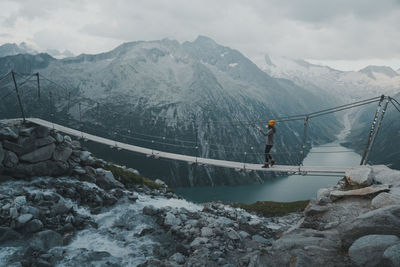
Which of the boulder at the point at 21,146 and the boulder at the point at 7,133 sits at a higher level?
the boulder at the point at 7,133

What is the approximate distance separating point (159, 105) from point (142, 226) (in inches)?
4070

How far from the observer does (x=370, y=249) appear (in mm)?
4129

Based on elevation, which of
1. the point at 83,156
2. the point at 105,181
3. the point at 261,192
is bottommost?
the point at 261,192

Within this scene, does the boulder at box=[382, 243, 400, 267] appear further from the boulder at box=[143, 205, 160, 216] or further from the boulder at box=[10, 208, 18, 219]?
the boulder at box=[10, 208, 18, 219]

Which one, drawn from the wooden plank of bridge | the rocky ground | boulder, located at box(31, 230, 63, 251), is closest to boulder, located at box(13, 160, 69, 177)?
the rocky ground

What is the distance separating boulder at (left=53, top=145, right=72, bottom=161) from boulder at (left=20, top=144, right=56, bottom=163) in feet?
0.74

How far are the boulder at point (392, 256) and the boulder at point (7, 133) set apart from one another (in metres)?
13.2

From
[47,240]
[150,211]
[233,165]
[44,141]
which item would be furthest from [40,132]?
[233,165]

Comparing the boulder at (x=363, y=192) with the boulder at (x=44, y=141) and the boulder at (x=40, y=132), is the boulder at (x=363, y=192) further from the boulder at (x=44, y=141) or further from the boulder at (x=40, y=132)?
the boulder at (x=40, y=132)

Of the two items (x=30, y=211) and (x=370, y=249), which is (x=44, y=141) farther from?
(x=370, y=249)

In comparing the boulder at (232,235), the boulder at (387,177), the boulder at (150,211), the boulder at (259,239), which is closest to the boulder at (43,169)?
the boulder at (150,211)

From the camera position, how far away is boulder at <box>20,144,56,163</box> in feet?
36.5

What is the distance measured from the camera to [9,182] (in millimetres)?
10422

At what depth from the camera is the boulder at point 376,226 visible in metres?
4.63
